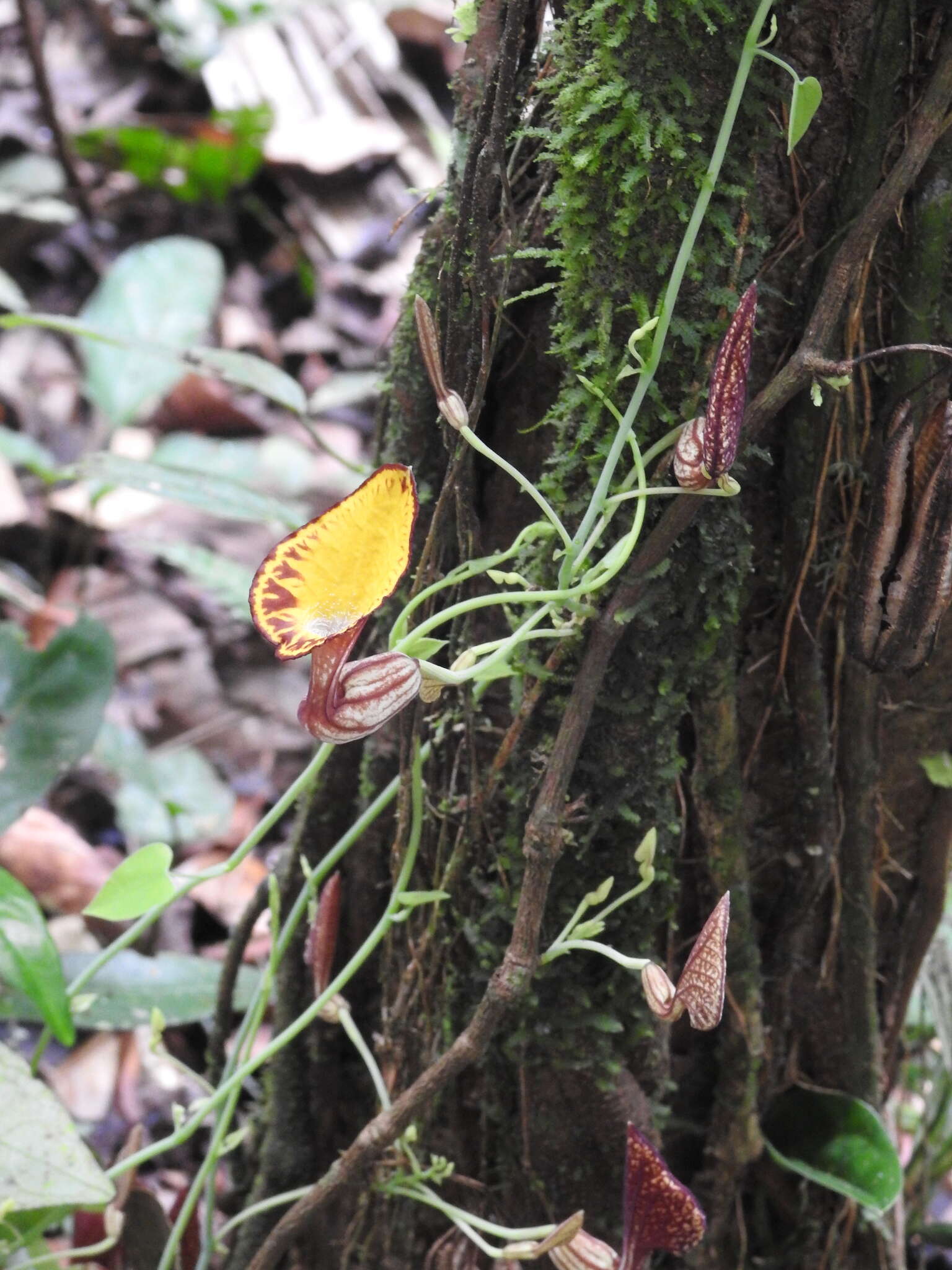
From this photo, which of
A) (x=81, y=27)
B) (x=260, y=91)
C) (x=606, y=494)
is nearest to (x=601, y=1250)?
(x=606, y=494)

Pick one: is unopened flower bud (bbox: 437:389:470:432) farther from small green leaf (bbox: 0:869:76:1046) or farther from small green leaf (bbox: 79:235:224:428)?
small green leaf (bbox: 79:235:224:428)

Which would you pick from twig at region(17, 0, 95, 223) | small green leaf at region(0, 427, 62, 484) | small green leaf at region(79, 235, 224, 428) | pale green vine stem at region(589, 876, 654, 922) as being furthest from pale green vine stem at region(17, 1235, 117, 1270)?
twig at region(17, 0, 95, 223)

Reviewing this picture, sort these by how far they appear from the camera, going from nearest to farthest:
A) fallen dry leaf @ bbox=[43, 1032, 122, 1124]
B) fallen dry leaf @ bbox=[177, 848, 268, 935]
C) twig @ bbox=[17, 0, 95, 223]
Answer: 1. fallen dry leaf @ bbox=[43, 1032, 122, 1124]
2. fallen dry leaf @ bbox=[177, 848, 268, 935]
3. twig @ bbox=[17, 0, 95, 223]

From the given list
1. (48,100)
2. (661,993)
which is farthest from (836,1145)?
(48,100)

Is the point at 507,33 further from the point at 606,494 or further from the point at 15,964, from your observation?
the point at 15,964

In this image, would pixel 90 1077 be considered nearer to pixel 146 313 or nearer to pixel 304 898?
pixel 304 898

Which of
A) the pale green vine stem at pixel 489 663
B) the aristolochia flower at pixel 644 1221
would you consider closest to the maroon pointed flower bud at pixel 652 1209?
the aristolochia flower at pixel 644 1221
